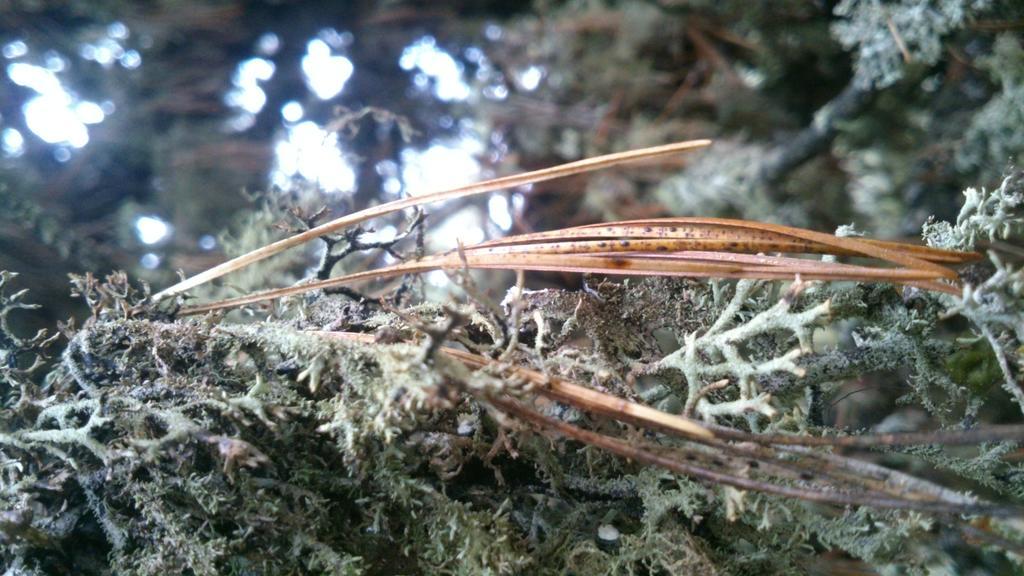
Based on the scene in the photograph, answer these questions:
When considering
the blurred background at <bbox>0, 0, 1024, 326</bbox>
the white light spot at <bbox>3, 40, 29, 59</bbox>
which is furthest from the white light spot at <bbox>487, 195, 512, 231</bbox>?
the white light spot at <bbox>3, 40, 29, 59</bbox>

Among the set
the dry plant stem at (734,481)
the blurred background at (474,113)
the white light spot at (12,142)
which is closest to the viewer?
the dry plant stem at (734,481)

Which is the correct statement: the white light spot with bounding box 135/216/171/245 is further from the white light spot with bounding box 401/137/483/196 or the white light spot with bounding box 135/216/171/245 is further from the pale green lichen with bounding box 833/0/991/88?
the pale green lichen with bounding box 833/0/991/88

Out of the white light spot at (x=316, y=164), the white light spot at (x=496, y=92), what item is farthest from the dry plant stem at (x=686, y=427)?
the white light spot at (x=496, y=92)

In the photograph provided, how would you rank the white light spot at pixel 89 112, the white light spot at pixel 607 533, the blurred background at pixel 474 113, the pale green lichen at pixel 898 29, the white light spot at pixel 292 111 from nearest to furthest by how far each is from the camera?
the white light spot at pixel 607 533
the pale green lichen at pixel 898 29
the blurred background at pixel 474 113
the white light spot at pixel 89 112
the white light spot at pixel 292 111

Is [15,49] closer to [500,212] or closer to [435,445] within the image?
[500,212]

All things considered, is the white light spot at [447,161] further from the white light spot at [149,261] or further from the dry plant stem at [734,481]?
the dry plant stem at [734,481]

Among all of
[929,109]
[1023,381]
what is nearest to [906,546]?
[1023,381]
